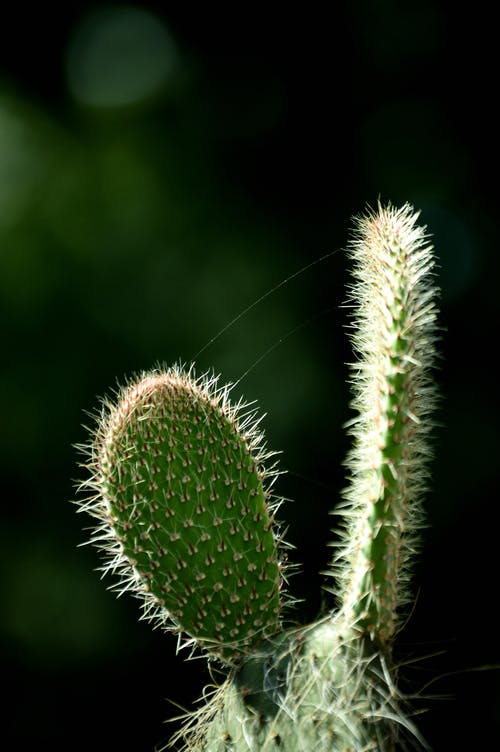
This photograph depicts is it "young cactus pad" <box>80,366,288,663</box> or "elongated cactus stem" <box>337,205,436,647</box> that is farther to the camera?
"young cactus pad" <box>80,366,288,663</box>

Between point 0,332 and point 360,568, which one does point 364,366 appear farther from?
point 0,332

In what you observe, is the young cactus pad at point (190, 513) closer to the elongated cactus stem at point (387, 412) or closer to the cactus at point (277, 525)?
the cactus at point (277, 525)

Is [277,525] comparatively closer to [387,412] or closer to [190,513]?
[190,513]

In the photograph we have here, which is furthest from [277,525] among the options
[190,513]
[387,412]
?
[387,412]

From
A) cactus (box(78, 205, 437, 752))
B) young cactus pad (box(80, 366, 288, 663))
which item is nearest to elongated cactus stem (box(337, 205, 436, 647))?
cactus (box(78, 205, 437, 752))

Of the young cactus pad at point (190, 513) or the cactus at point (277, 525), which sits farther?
the young cactus pad at point (190, 513)

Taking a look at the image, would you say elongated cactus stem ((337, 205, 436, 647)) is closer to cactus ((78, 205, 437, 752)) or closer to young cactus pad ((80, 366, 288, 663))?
cactus ((78, 205, 437, 752))

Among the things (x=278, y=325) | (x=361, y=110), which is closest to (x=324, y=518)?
(x=278, y=325)

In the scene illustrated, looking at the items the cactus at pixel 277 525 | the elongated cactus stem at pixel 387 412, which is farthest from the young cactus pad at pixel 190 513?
the elongated cactus stem at pixel 387 412
